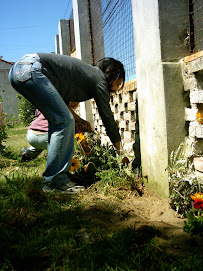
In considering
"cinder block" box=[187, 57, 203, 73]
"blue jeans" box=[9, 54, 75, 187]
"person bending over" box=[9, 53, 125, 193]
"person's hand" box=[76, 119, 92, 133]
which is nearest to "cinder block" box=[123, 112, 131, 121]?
"person bending over" box=[9, 53, 125, 193]

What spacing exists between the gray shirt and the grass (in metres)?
0.99

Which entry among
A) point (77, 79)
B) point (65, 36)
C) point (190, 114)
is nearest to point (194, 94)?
point (190, 114)

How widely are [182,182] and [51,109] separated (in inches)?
50.4

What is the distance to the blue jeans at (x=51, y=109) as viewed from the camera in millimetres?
2355

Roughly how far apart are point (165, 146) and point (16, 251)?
1325mm

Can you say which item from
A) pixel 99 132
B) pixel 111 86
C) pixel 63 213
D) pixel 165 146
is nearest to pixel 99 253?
pixel 63 213

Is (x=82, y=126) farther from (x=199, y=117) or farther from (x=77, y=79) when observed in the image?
(x=199, y=117)

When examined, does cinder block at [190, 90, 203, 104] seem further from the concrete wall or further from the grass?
the grass

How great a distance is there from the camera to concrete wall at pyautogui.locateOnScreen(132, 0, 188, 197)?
2.05 metres

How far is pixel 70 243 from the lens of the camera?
1549 mm

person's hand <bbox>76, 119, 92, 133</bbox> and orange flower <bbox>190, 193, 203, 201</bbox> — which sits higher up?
person's hand <bbox>76, 119, 92, 133</bbox>

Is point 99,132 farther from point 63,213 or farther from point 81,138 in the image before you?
point 63,213

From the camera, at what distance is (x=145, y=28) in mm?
2279

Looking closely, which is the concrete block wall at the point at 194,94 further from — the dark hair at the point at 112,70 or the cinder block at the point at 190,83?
the dark hair at the point at 112,70
